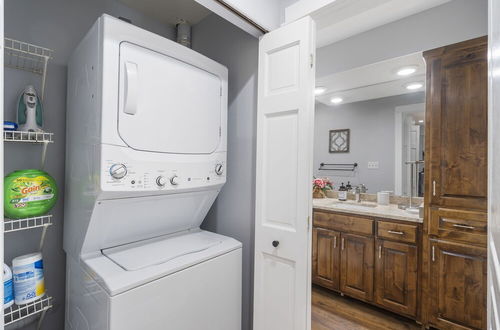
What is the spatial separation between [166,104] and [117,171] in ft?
1.36

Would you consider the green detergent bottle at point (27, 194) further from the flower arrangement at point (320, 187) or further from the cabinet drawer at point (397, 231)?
the flower arrangement at point (320, 187)

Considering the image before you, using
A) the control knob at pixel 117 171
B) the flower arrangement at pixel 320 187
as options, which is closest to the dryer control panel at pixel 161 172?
the control knob at pixel 117 171

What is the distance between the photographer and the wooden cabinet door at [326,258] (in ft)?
8.21

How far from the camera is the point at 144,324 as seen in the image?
3.45 ft

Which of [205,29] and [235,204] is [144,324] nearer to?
[235,204]

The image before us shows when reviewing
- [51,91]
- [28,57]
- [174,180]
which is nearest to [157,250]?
[174,180]

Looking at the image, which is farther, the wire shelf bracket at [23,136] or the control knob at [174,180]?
the control knob at [174,180]

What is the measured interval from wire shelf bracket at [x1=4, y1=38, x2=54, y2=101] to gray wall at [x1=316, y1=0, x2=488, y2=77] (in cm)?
243

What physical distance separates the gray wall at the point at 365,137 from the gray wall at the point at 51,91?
266 centimetres

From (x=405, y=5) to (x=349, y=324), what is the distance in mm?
2695

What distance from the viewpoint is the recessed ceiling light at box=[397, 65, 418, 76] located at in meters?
2.42

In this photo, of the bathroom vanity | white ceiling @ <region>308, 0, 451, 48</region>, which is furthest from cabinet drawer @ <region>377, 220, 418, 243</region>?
white ceiling @ <region>308, 0, 451, 48</region>

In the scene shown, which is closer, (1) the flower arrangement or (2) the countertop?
(2) the countertop

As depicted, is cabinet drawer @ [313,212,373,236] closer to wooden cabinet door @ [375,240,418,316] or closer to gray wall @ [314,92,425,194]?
wooden cabinet door @ [375,240,418,316]
